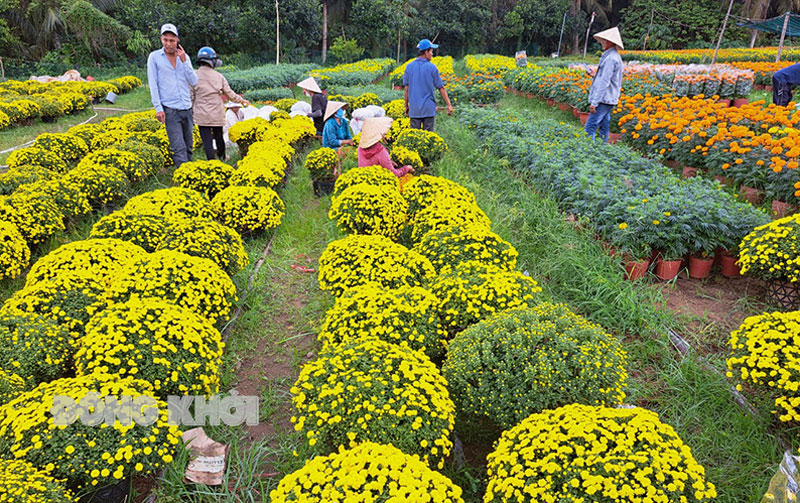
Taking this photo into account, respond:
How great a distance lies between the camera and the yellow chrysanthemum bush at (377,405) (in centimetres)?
207

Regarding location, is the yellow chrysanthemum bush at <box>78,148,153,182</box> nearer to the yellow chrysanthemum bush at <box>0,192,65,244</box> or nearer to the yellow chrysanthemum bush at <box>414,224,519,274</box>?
the yellow chrysanthemum bush at <box>0,192,65,244</box>

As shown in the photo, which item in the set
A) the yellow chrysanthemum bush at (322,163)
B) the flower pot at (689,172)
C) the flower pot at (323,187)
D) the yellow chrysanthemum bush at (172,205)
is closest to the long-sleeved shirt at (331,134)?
the yellow chrysanthemum bush at (322,163)

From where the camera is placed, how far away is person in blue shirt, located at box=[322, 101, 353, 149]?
6.98 metres

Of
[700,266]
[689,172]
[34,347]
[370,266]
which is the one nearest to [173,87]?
[34,347]

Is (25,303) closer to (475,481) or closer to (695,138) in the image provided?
(475,481)

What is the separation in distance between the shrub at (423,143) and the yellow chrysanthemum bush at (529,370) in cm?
484

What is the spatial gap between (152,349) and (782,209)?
637 cm

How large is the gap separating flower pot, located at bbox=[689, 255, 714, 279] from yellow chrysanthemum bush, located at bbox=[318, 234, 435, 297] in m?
2.64

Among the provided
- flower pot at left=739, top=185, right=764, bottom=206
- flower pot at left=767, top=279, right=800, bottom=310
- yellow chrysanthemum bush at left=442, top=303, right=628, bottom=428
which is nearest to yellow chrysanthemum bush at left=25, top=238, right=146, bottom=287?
yellow chrysanthemum bush at left=442, top=303, right=628, bottom=428

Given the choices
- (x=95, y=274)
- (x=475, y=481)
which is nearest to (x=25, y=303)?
(x=95, y=274)

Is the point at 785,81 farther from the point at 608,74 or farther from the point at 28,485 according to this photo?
the point at 28,485

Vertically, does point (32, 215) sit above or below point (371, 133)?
below

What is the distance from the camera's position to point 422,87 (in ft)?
23.9

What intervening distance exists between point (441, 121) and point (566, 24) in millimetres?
38281
